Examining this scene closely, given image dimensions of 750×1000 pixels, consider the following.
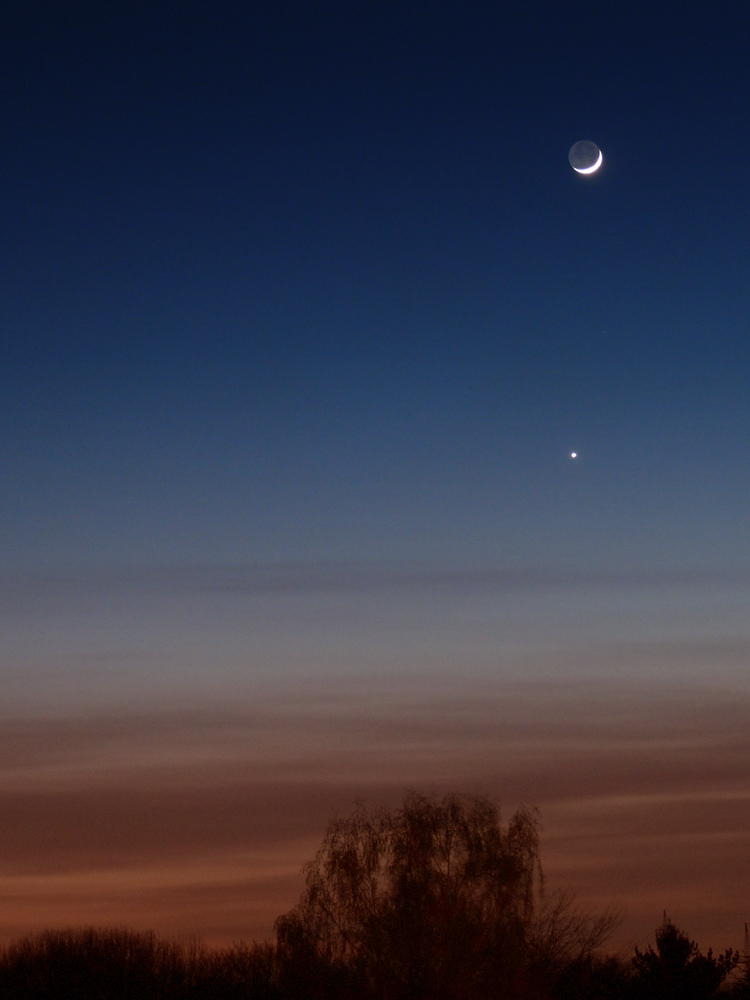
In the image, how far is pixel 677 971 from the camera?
60562mm

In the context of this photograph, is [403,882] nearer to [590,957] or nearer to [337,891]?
[337,891]

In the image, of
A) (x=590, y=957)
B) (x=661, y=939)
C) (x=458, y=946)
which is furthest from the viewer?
(x=661, y=939)

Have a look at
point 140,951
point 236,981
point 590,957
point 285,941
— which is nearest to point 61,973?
point 140,951

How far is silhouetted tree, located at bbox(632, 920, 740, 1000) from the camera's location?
196 ft

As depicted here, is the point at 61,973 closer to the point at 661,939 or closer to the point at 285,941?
the point at 285,941

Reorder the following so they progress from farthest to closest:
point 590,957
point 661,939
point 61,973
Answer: point 61,973, point 661,939, point 590,957

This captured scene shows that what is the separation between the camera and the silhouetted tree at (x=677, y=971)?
59688 mm

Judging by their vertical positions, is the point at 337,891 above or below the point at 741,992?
above

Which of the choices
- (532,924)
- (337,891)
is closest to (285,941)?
(337,891)

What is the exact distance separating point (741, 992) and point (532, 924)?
18.1 meters

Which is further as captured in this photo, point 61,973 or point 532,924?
point 61,973

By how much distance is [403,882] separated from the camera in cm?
4834

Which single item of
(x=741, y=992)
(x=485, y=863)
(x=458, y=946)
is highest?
(x=485, y=863)

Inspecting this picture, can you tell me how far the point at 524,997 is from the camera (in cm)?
4938
